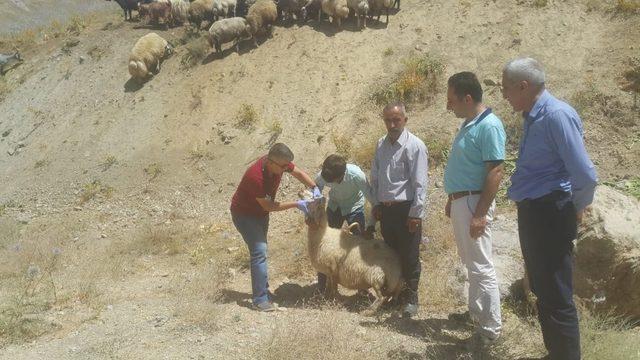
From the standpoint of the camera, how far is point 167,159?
1126 cm

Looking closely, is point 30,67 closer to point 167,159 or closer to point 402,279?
point 167,159

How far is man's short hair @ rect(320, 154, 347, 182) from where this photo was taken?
4.98 metres

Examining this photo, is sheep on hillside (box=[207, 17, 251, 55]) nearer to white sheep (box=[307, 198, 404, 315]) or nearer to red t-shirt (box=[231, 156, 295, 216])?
red t-shirt (box=[231, 156, 295, 216])

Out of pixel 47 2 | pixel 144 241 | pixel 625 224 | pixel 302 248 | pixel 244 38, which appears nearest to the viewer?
pixel 625 224

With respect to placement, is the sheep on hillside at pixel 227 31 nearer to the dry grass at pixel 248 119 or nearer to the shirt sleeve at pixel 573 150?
the dry grass at pixel 248 119

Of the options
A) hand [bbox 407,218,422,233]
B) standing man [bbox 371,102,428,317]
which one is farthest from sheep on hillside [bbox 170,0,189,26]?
hand [bbox 407,218,422,233]

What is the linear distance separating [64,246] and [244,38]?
632 cm

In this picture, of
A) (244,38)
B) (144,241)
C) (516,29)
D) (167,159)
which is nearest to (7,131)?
(167,159)

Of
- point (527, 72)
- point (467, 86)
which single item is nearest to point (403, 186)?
point (467, 86)

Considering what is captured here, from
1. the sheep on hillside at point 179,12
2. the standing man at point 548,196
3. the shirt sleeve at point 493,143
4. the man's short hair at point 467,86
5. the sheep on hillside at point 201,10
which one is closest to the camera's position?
the standing man at point 548,196

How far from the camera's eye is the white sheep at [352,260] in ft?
16.2

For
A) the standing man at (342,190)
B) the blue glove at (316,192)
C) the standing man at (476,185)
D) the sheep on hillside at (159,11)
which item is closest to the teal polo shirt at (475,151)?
the standing man at (476,185)

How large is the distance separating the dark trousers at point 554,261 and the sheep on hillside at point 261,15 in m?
9.96

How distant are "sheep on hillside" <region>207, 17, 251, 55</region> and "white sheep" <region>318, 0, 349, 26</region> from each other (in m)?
1.76
